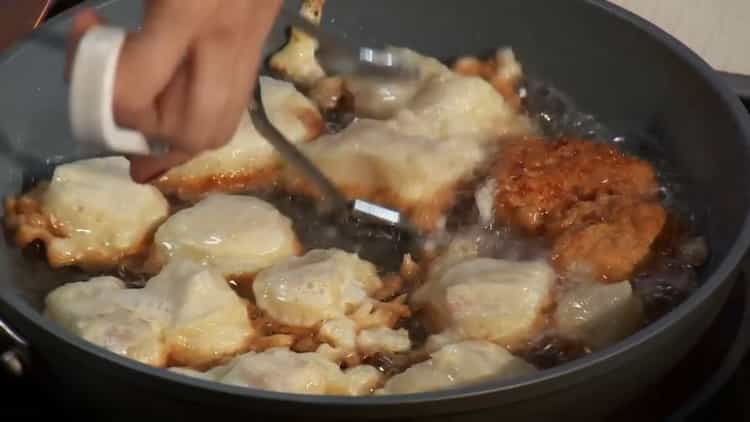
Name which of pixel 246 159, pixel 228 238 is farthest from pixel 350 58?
pixel 228 238

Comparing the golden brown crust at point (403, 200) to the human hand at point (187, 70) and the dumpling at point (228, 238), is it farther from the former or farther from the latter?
the human hand at point (187, 70)

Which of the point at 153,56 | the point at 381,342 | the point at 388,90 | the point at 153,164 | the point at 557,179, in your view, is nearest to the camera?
the point at 153,56

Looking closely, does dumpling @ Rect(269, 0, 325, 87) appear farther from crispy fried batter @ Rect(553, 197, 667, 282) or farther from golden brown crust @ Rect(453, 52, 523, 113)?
crispy fried batter @ Rect(553, 197, 667, 282)

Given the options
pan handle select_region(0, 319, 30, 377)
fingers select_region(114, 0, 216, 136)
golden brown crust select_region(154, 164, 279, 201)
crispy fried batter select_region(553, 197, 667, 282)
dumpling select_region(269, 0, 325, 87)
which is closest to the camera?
fingers select_region(114, 0, 216, 136)

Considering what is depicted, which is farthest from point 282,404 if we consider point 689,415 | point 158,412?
point 689,415

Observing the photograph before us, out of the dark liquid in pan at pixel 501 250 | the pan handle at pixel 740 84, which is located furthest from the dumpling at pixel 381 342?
the pan handle at pixel 740 84

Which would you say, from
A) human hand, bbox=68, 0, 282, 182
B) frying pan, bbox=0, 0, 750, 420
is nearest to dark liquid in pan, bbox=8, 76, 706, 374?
frying pan, bbox=0, 0, 750, 420

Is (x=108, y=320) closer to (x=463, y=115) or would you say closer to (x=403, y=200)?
(x=403, y=200)
